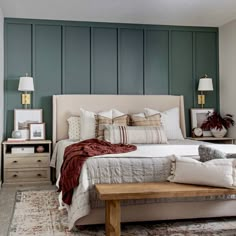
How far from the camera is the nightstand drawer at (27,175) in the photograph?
15.9 ft

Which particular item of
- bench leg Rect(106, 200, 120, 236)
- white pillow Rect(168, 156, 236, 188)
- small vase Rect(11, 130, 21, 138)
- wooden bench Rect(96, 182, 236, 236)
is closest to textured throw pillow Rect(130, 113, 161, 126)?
small vase Rect(11, 130, 21, 138)

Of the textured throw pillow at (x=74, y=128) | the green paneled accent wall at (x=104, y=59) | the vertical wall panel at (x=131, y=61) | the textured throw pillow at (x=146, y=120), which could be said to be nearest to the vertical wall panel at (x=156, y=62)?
the green paneled accent wall at (x=104, y=59)

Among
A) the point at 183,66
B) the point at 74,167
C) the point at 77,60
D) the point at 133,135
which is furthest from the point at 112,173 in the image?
the point at 183,66

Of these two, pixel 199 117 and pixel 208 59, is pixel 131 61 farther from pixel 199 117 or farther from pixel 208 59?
pixel 199 117

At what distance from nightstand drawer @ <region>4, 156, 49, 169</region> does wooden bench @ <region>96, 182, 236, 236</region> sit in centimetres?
228

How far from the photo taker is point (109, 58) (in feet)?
18.1

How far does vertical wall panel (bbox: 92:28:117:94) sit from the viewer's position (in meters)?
5.48

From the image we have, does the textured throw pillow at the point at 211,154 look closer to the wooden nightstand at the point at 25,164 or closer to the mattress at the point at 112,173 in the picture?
the mattress at the point at 112,173

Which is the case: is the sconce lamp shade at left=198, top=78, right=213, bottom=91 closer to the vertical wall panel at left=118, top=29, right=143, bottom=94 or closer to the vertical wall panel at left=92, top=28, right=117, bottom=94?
the vertical wall panel at left=118, top=29, right=143, bottom=94

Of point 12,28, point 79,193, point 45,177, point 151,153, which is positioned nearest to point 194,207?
point 151,153

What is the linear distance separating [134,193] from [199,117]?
346cm

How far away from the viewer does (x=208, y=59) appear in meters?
5.89

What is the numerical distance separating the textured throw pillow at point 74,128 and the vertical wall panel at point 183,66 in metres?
1.77

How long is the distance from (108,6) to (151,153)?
94.2 inches
